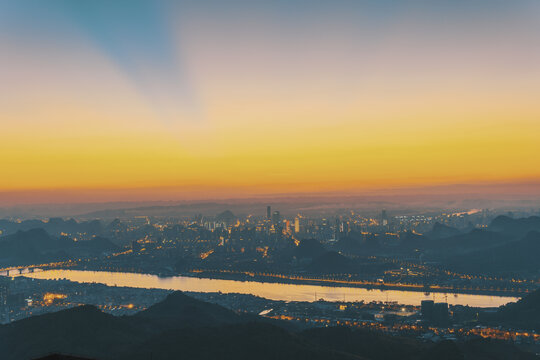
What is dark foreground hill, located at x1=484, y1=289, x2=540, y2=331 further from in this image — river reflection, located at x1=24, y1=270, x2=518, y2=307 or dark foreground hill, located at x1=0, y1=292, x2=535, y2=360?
dark foreground hill, located at x1=0, y1=292, x2=535, y2=360

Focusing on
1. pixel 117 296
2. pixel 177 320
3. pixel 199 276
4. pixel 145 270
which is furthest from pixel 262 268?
pixel 177 320

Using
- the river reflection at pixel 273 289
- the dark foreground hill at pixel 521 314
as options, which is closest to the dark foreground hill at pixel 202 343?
the dark foreground hill at pixel 521 314

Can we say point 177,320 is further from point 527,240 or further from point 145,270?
point 527,240

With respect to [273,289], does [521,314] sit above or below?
above

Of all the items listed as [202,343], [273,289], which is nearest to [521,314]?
[202,343]

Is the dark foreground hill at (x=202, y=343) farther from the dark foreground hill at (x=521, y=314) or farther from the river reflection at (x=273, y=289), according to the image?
the river reflection at (x=273, y=289)

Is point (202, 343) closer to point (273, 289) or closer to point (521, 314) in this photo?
point (521, 314)

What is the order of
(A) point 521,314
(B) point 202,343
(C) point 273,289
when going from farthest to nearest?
(C) point 273,289 < (A) point 521,314 < (B) point 202,343

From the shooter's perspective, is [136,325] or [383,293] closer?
[136,325]
